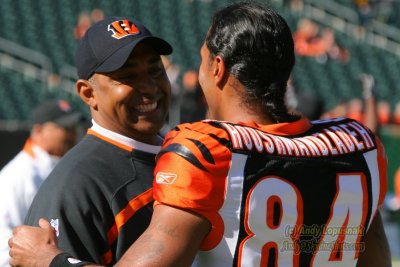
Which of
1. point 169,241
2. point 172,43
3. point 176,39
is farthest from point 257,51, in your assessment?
point 176,39

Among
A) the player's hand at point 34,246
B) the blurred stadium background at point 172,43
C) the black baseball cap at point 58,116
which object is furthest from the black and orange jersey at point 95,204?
the blurred stadium background at point 172,43

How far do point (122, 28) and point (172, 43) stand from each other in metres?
12.2

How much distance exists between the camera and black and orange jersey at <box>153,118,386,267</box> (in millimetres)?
2217

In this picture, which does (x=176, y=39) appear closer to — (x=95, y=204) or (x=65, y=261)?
(x=95, y=204)

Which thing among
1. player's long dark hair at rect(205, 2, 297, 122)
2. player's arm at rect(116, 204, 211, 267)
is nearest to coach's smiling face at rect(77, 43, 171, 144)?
player's long dark hair at rect(205, 2, 297, 122)

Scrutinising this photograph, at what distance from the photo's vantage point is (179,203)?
2.19m

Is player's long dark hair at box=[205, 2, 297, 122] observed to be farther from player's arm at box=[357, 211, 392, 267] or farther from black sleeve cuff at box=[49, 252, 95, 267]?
black sleeve cuff at box=[49, 252, 95, 267]

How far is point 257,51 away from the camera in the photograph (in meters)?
2.34

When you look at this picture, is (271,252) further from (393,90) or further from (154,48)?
(393,90)

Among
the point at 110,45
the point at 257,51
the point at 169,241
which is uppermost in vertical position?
the point at 257,51

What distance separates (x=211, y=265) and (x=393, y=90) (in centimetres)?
1268

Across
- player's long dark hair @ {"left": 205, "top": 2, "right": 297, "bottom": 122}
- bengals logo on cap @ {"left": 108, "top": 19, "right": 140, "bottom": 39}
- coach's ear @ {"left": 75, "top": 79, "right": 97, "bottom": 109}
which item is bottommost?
coach's ear @ {"left": 75, "top": 79, "right": 97, "bottom": 109}

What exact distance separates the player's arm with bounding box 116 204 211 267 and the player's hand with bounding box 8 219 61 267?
28 centimetres

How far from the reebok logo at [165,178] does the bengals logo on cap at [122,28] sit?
74 cm
